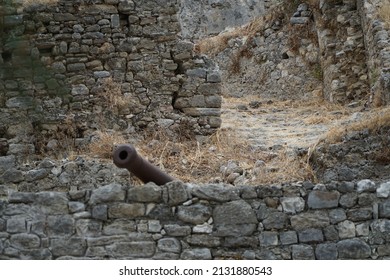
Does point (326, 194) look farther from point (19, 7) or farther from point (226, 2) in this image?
point (226, 2)

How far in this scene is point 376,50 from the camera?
12.8 metres

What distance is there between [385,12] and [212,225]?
24.2ft

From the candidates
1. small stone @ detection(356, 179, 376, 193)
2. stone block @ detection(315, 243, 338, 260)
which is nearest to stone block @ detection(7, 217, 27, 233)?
stone block @ detection(315, 243, 338, 260)

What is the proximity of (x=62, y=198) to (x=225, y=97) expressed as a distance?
28.3 ft

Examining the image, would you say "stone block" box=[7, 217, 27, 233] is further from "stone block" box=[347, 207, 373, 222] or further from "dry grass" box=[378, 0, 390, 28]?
"dry grass" box=[378, 0, 390, 28]

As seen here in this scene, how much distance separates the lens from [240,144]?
11.1 m

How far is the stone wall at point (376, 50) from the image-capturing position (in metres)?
12.1

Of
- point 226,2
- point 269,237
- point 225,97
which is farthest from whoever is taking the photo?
point 226,2

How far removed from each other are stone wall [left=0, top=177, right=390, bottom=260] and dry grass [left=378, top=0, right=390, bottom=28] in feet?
21.8

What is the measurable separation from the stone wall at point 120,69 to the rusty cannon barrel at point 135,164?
13.6ft

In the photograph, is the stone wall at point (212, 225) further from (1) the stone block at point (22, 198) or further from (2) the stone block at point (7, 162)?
(2) the stone block at point (7, 162)

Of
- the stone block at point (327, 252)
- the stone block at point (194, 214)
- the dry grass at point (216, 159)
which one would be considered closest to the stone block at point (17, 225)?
the stone block at point (194, 214)

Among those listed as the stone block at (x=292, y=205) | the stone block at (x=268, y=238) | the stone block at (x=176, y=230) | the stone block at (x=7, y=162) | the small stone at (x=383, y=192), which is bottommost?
the stone block at (x=268, y=238)

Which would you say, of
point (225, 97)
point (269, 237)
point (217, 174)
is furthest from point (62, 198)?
point (225, 97)
